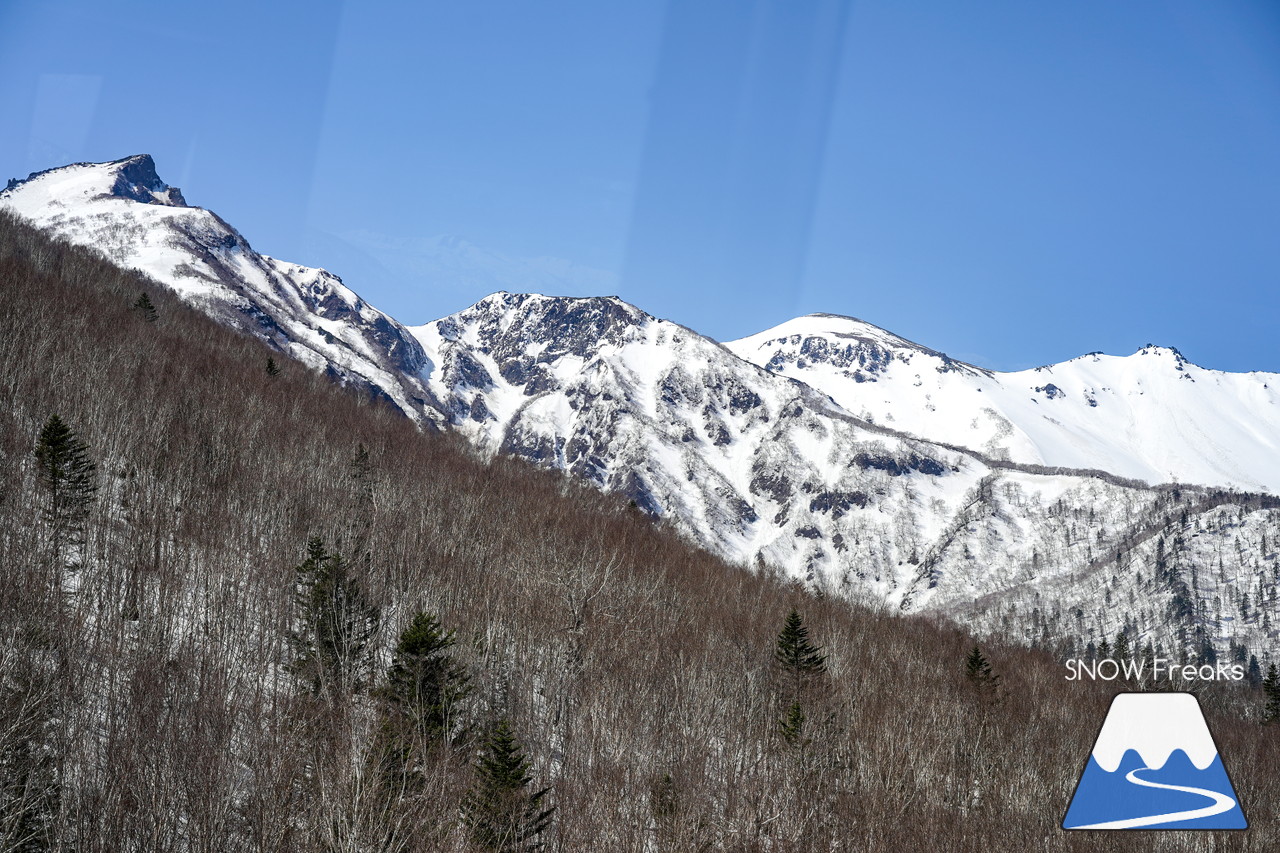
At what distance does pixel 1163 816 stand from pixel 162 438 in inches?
1547

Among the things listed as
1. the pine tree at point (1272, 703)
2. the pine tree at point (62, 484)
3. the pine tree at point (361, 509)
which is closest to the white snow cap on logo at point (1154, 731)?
the pine tree at point (361, 509)

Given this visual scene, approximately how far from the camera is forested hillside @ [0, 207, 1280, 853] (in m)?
12.6

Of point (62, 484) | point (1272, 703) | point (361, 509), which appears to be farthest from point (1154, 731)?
point (1272, 703)

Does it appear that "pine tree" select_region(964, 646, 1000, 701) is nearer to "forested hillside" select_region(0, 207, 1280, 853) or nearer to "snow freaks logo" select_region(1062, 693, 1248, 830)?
"forested hillside" select_region(0, 207, 1280, 853)

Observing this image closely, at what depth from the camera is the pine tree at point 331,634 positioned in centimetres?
1889

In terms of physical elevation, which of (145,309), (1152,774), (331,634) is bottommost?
(331,634)

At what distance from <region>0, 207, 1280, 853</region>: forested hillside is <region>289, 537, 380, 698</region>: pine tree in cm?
13

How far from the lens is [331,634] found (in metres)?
19.5

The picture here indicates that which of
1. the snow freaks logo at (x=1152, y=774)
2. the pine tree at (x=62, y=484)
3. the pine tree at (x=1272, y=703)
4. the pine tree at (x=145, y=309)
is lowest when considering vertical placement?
the pine tree at (x=1272, y=703)

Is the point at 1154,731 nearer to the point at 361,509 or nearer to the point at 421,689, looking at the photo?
the point at 421,689

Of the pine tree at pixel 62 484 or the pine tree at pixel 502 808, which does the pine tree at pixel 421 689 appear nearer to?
the pine tree at pixel 502 808

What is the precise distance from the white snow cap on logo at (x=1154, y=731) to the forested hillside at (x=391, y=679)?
13.3ft

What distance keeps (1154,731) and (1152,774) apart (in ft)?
5.80

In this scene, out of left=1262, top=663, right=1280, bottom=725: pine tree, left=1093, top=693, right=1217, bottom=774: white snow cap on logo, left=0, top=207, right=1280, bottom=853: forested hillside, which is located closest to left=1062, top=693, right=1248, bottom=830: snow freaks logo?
left=1093, top=693, right=1217, bottom=774: white snow cap on logo
